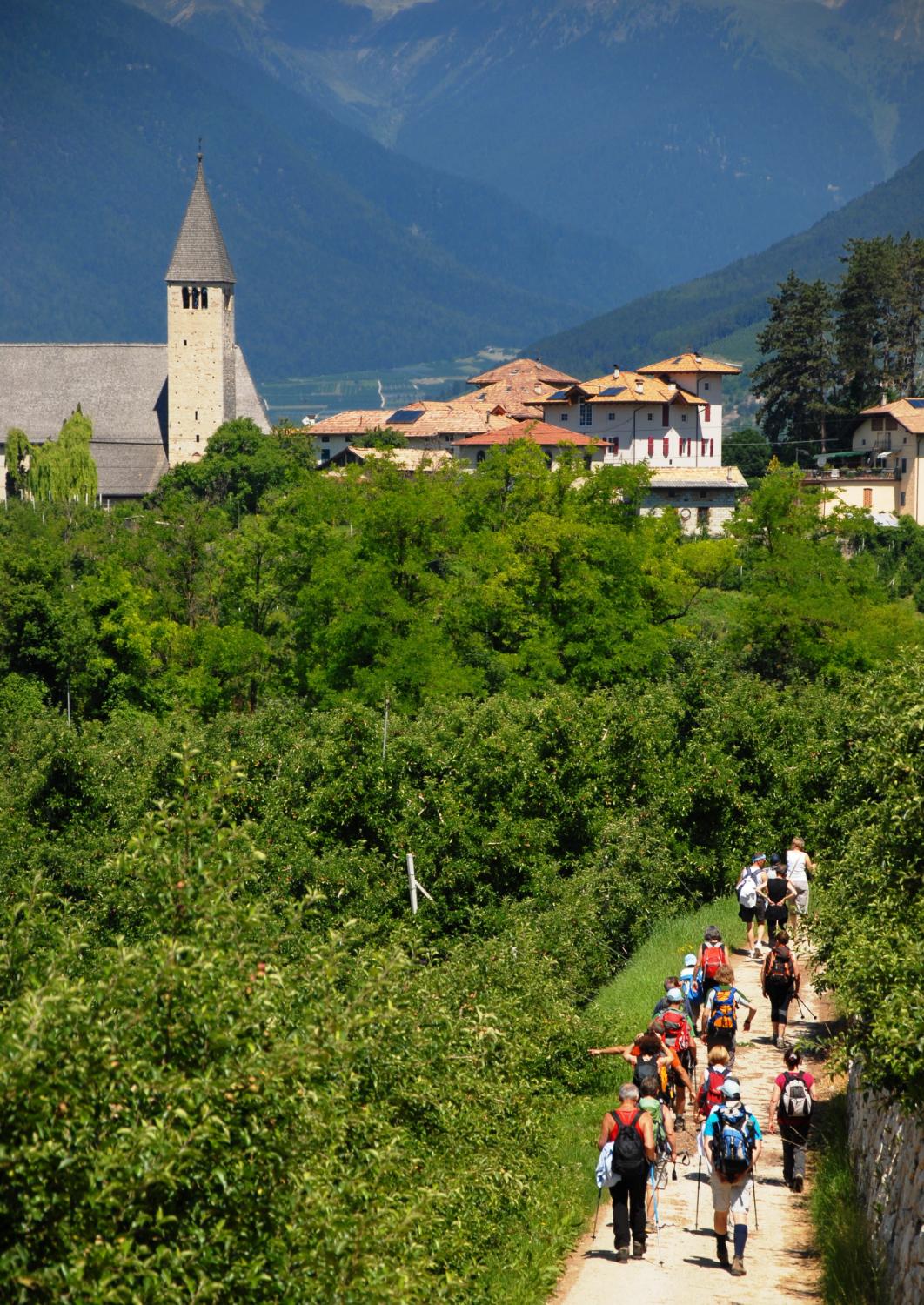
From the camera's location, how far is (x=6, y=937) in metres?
12.5

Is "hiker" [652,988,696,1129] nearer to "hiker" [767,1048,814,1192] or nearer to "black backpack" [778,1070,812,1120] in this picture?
"hiker" [767,1048,814,1192]

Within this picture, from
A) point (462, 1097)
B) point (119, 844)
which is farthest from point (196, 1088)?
point (119, 844)

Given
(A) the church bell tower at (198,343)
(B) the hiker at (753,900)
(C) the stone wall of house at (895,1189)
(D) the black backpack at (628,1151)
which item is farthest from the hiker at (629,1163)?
(A) the church bell tower at (198,343)

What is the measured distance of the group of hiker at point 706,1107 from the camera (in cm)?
1448

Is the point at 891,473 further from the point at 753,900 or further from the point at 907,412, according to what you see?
the point at 753,900

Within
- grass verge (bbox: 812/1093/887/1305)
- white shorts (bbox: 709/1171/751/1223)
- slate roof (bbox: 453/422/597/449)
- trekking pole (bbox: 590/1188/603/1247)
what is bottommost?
trekking pole (bbox: 590/1188/603/1247)

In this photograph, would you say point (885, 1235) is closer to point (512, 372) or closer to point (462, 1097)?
point (462, 1097)

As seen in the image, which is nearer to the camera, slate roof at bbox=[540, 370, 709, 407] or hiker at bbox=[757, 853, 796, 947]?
hiker at bbox=[757, 853, 796, 947]

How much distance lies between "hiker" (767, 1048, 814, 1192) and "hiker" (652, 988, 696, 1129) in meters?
1.07

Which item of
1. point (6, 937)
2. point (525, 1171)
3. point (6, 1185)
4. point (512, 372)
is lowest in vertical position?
point (525, 1171)

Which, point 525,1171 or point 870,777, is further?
point 870,777

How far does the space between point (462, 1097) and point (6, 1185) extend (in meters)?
6.48

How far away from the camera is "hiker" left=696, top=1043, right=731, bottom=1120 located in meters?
15.3

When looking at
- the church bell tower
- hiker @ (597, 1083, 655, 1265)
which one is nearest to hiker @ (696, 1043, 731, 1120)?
hiker @ (597, 1083, 655, 1265)
